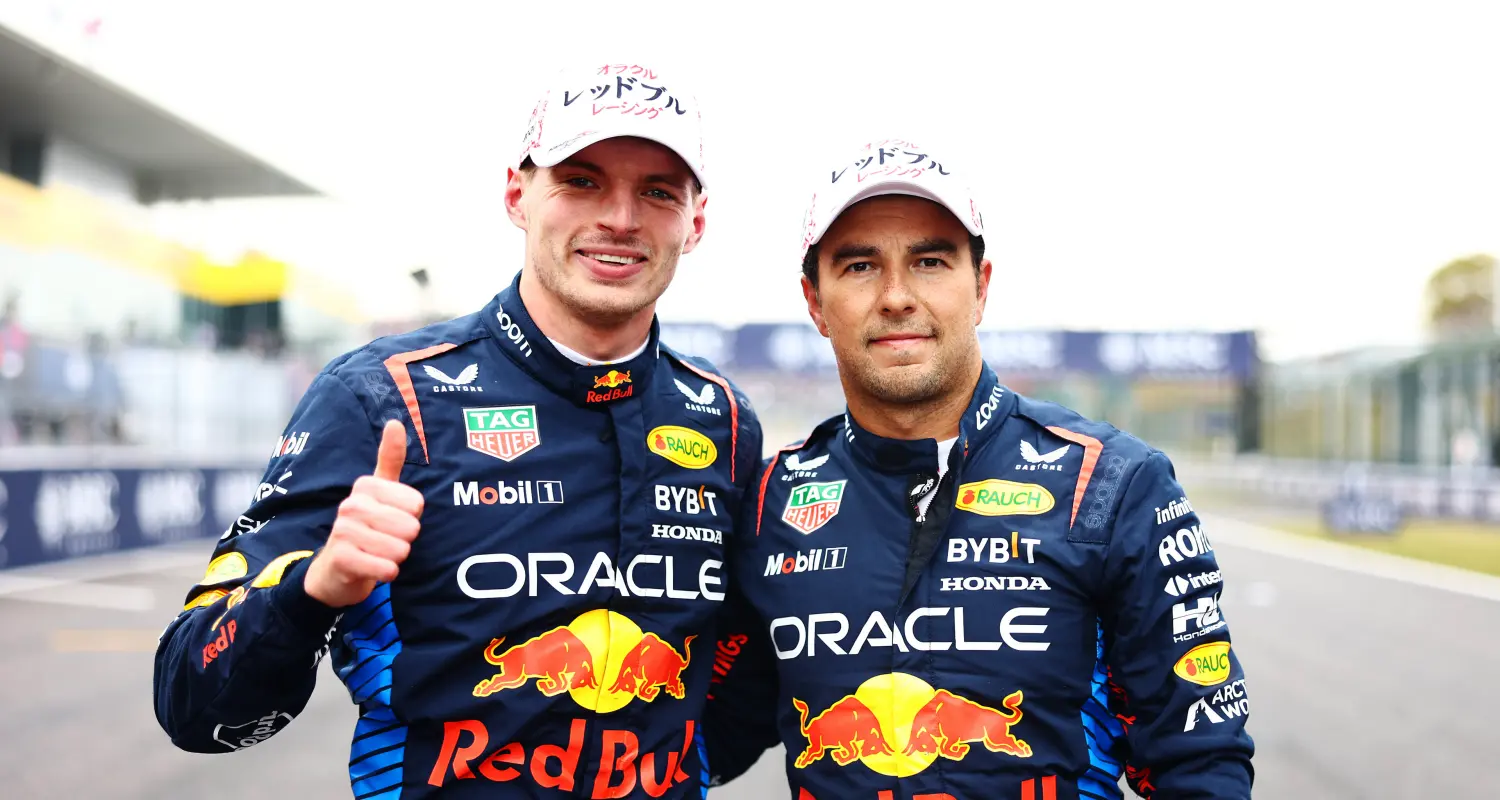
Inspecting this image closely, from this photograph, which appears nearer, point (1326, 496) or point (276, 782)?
point (276, 782)

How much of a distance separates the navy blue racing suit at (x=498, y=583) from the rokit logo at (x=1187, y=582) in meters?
0.92

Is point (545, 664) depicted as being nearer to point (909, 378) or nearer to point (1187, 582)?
point (909, 378)

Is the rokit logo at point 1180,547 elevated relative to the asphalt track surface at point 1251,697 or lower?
elevated

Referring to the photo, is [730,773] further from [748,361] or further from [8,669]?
[748,361]

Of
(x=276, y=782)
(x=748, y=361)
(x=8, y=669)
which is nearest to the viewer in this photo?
(x=276, y=782)

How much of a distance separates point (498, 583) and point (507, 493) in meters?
0.18

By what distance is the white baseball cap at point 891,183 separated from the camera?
223cm

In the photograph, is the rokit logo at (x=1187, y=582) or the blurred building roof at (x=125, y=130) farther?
the blurred building roof at (x=125, y=130)

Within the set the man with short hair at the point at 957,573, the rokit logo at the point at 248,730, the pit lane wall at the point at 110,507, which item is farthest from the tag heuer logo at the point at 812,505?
the pit lane wall at the point at 110,507

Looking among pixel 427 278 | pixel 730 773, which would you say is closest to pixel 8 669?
pixel 427 278

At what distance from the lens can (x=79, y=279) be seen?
1312 cm

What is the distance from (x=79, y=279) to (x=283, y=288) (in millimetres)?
7081

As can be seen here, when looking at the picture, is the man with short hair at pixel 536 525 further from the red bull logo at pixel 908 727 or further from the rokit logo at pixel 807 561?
the red bull logo at pixel 908 727

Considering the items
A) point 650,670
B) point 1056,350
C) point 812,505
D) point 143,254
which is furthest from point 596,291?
point 1056,350
